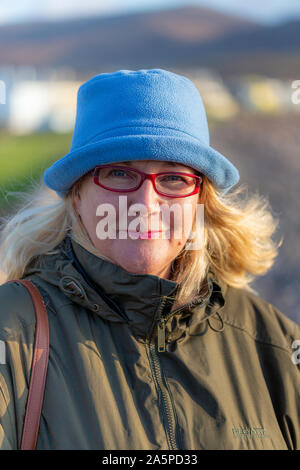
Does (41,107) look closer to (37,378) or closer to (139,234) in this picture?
(139,234)

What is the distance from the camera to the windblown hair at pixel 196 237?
209cm

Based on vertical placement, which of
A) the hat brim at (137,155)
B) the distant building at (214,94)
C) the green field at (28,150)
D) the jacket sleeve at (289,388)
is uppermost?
the distant building at (214,94)

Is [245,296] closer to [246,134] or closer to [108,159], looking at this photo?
[108,159]

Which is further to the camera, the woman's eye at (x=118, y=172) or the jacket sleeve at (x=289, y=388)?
the jacket sleeve at (x=289, y=388)

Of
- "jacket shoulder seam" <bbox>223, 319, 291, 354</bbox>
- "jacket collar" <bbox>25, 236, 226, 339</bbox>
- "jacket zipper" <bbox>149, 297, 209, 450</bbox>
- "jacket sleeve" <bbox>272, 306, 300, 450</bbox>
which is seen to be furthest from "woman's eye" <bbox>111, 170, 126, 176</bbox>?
"jacket sleeve" <bbox>272, 306, 300, 450</bbox>

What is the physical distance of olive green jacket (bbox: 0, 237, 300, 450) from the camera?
5.40 ft

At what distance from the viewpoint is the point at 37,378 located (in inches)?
65.0

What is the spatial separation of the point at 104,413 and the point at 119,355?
0.72ft

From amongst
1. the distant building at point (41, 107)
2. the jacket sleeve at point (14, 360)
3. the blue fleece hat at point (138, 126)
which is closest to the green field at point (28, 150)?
the distant building at point (41, 107)

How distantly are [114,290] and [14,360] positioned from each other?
1.38ft

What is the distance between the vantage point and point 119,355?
183 cm

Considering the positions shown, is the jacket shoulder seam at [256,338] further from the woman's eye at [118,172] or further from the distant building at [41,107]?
the distant building at [41,107]

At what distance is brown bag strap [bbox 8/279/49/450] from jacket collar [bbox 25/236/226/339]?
0.42ft

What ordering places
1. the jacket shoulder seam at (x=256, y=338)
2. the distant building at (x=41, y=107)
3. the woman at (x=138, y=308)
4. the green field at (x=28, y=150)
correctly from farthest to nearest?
the distant building at (x=41, y=107) → the green field at (x=28, y=150) → the jacket shoulder seam at (x=256, y=338) → the woman at (x=138, y=308)
